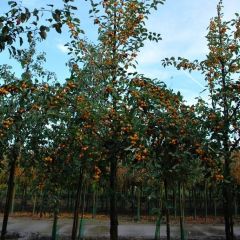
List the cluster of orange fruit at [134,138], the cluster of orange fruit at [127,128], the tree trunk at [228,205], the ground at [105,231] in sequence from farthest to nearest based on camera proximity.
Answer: the ground at [105,231] < the tree trunk at [228,205] < the cluster of orange fruit at [127,128] < the cluster of orange fruit at [134,138]

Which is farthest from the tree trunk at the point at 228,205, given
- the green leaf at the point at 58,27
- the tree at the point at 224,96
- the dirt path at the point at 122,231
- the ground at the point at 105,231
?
the dirt path at the point at 122,231

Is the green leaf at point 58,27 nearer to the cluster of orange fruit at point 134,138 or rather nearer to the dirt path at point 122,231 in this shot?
the cluster of orange fruit at point 134,138

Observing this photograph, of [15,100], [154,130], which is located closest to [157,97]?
[154,130]

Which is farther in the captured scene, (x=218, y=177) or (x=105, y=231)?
(x=105, y=231)

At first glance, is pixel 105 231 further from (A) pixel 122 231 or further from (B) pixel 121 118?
(B) pixel 121 118

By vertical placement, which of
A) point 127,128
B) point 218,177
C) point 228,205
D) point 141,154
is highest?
point 127,128

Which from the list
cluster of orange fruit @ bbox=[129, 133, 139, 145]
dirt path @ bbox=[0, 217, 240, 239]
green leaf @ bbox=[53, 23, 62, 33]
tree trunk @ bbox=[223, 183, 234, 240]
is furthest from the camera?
dirt path @ bbox=[0, 217, 240, 239]

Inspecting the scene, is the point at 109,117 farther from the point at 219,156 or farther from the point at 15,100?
the point at 15,100

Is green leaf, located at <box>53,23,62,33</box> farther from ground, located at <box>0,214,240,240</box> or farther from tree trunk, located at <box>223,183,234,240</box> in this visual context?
ground, located at <box>0,214,240,240</box>

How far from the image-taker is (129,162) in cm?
703

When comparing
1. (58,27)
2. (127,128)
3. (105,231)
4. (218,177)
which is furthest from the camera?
(105,231)

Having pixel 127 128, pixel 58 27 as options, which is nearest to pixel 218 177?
pixel 127 128

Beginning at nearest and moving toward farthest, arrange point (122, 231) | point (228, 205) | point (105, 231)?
point (228, 205) < point (105, 231) < point (122, 231)

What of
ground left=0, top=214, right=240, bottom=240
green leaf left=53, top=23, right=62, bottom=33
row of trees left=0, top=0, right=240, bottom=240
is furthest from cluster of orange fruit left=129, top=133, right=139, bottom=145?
ground left=0, top=214, right=240, bottom=240
